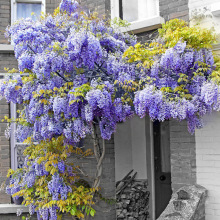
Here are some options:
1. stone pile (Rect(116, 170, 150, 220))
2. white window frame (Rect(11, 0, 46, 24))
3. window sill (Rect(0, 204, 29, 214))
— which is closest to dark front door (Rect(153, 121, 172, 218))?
stone pile (Rect(116, 170, 150, 220))

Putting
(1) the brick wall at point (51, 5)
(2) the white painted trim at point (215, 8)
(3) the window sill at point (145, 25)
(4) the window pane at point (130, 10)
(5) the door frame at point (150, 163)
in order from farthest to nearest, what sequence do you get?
1. (5) the door frame at point (150, 163)
2. (1) the brick wall at point (51, 5)
3. (4) the window pane at point (130, 10)
4. (3) the window sill at point (145, 25)
5. (2) the white painted trim at point (215, 8)

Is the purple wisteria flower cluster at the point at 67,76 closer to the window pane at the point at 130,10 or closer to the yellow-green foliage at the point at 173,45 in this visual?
the yellow-green foliage at the point at 173,45

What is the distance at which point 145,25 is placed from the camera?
5.70m

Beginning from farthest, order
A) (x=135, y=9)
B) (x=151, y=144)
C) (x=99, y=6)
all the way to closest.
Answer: (x=151, y=144) → (x=99, y=6) → (x=135, y=9)

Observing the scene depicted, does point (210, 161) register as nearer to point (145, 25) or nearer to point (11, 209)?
point (145, 25)

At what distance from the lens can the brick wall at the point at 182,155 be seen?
525cm

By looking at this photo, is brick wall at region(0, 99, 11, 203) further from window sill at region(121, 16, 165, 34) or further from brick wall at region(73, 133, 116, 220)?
window sill at region(121, 16, 165, 34)

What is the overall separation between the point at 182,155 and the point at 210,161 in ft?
1.52

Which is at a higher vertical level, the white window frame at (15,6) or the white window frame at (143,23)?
the white window frame at (15,6)

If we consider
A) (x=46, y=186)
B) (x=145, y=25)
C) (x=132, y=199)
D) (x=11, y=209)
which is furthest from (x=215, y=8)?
(x=11, y=209)

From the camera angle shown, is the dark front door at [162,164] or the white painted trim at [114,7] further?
the dark front door at [162,164]

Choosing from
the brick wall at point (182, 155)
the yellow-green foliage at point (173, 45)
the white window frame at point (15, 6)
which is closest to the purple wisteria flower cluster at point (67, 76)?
the yellow-green foliage at point (173, 45)

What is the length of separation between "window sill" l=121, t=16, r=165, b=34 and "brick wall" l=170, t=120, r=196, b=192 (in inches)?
64.7

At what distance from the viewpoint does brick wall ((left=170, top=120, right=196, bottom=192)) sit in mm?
5254
